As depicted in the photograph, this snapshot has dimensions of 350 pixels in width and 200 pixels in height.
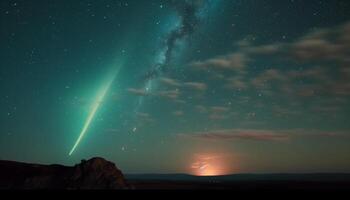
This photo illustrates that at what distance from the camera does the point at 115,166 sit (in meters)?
113

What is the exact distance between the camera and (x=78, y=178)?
106 meters

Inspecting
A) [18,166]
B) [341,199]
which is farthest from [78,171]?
[341,199]

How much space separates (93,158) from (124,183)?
432 inches

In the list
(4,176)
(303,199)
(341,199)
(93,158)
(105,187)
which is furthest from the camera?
(4,176)

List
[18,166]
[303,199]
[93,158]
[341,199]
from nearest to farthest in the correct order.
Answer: [341,199]
[303,199]
[93,158]
[18,166]

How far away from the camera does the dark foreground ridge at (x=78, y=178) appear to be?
105 metres

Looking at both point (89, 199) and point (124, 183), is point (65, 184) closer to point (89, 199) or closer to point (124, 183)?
point (124, 183)

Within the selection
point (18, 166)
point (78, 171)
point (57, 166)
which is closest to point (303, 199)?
point (78, 171)

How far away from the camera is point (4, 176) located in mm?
125125

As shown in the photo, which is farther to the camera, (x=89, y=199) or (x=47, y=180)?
(x=47, y=180)

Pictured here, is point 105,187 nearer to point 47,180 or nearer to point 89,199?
point 47,180

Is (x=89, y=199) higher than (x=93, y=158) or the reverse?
the reverse

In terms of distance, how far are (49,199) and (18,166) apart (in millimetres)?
120050

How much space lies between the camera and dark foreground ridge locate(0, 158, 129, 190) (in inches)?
4117
